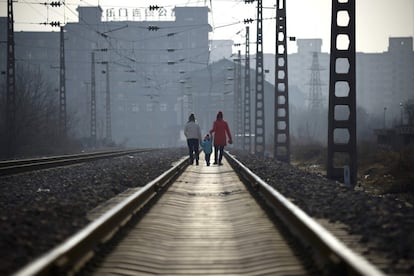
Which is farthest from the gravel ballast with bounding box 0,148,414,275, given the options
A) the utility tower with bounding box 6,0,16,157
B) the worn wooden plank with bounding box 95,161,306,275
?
the utility tower with bounding box 6,0,16,157

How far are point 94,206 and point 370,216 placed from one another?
420cm

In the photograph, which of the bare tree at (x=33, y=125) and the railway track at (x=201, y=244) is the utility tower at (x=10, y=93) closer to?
the bare tree at (x=33, y=125)

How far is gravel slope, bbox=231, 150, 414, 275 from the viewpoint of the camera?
630cm

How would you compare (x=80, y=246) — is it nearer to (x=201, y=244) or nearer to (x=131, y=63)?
(x=201, y=244)

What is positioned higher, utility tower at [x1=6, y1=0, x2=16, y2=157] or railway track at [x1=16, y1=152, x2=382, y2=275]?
utility tower at [x1=6, y1=0, x2=16, y2=157]

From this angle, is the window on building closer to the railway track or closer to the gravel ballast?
the gravel ballast

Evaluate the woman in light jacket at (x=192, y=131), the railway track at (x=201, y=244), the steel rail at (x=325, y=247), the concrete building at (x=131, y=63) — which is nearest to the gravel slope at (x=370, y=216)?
the steel rail at (x=325, y=247)

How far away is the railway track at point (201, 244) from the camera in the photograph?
5.67 m

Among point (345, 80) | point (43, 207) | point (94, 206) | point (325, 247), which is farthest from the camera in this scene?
point (345, 80)

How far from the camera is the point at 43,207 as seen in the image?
413 inches

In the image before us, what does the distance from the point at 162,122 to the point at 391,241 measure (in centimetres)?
13980

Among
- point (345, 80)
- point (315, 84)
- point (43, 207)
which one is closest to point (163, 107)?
point (315, 84)

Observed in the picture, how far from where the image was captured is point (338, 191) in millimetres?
13781

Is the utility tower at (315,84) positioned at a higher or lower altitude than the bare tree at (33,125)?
higher
